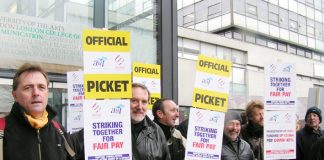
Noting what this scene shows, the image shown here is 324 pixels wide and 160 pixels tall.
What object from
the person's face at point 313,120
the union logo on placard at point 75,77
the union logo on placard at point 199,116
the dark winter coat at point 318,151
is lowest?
the dark winter coat at point 318,151

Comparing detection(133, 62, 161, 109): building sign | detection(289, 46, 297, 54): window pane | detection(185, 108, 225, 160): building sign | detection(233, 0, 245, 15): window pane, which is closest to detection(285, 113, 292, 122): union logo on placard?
detection(185, 108, 225, 160): building sign

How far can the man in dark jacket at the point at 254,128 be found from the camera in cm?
573

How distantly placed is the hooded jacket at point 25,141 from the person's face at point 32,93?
6 centimetres

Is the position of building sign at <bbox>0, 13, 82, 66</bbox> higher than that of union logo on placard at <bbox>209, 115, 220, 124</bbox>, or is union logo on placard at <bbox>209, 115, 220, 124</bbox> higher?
building sign at <bbox>0, 13, 82, 66</bbox>

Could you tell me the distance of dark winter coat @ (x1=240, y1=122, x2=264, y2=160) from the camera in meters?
5.71

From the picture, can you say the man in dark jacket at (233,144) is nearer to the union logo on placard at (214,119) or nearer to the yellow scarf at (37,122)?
the union logo on placard at (214,119)

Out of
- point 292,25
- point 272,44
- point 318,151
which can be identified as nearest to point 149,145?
point 318,151

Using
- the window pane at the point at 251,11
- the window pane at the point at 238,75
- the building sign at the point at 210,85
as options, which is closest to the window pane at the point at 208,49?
the window pane at the point at 238,75

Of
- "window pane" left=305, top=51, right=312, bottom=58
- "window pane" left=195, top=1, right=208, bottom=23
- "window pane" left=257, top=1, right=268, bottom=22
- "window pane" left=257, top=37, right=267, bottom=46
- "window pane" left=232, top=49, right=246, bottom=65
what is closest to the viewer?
"window pane" left=232, top=49, right=246, bottom=65

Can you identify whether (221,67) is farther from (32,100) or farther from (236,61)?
(236,61)

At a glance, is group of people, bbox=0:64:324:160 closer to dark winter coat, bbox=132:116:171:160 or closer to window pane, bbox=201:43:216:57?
dark winter coat, bbox=132:116:171:160

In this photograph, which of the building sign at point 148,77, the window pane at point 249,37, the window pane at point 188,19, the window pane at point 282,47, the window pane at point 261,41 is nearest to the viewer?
the building sign at point 148,77

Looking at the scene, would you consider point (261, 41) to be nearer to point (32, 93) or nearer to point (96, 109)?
point (96, 109)

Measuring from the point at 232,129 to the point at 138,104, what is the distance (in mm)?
1353
